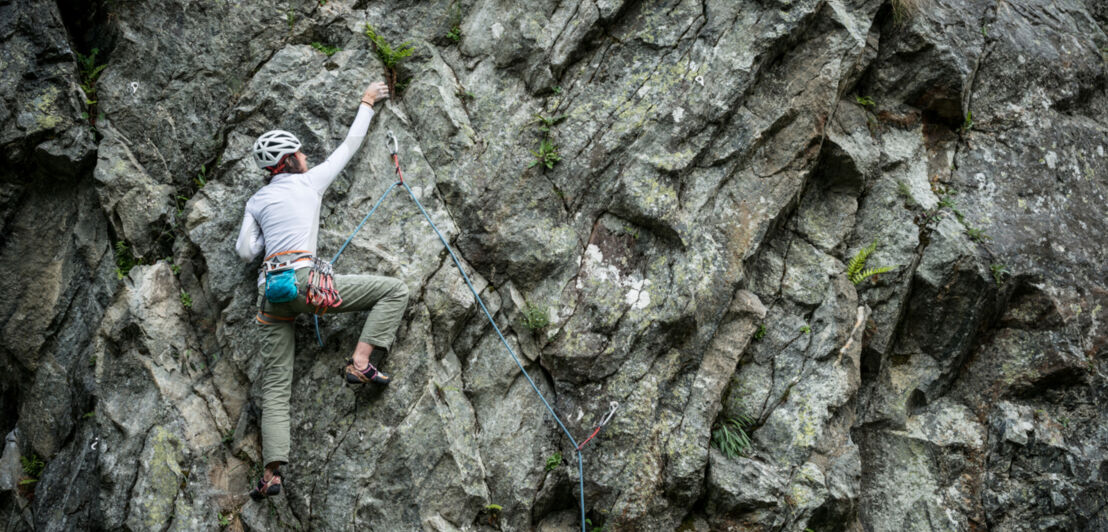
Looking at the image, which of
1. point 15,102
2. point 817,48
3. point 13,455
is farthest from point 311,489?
point 817,48

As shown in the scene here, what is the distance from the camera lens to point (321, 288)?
7113 mm

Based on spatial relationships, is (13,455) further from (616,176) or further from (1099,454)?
(1099,454)

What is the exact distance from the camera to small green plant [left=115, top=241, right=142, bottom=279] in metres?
8.40

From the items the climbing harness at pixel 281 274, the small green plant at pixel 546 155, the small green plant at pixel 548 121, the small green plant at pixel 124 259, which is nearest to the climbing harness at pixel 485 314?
the climbing harness at pixel 281 274

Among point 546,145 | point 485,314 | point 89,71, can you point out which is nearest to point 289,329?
point 485,314

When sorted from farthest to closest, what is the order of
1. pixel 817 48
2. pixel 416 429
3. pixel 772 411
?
pixel 817 48 < pixel 772 411 < pixel 416 429

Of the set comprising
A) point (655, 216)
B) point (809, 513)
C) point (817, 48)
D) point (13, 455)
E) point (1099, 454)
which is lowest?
point (13, 455)

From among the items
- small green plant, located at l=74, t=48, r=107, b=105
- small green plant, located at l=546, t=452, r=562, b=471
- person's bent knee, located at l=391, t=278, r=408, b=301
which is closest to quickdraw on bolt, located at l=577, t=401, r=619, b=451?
small green plant, located at l=546, t=452, r=562, b=471

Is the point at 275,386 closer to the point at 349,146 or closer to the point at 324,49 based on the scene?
the point at 349,146

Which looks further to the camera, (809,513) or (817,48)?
(817,48)

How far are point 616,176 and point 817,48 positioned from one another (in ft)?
10.3

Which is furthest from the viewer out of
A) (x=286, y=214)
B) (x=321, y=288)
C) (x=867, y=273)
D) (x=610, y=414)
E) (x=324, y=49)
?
(x=324, y=49)

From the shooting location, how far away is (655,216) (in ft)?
27.4

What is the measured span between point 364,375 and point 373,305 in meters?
0.76
